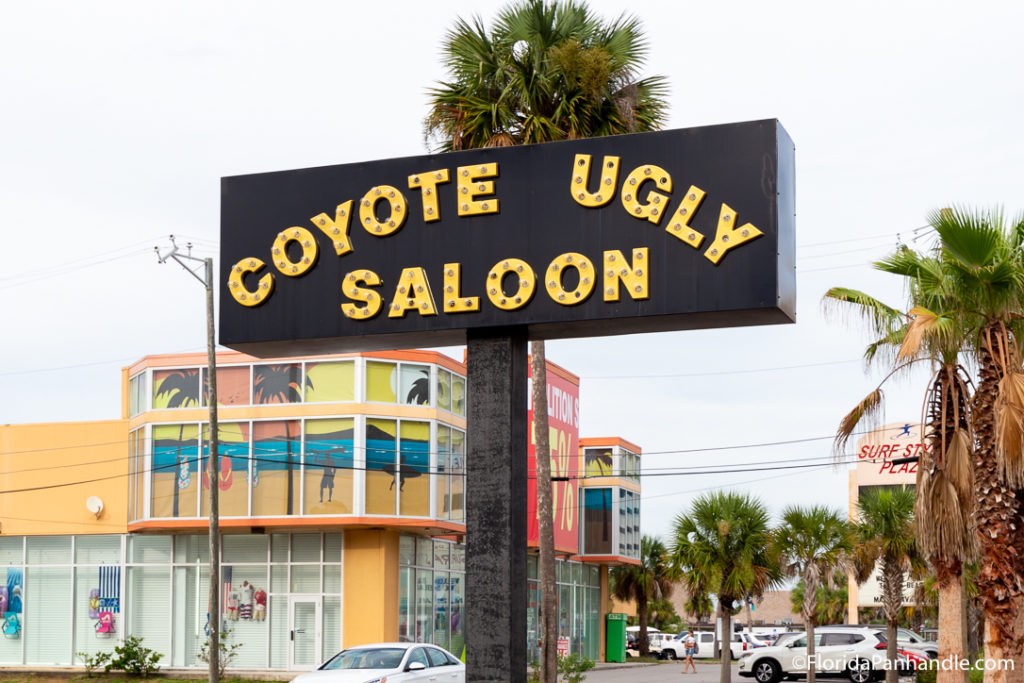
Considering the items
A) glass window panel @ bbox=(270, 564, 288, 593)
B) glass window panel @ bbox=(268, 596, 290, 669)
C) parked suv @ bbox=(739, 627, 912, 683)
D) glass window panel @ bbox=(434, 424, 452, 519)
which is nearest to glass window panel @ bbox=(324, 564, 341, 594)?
glass window panel @ bbox=(270, 564, 288, 593)

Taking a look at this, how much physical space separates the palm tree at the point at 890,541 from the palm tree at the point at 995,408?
1268 centimetres

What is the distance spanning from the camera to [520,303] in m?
11.1

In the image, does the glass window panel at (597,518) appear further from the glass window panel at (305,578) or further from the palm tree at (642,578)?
the glass window panel at (305,578)

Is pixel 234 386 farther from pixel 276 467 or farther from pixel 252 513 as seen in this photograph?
pixel 252 513

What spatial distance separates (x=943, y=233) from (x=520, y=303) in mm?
8213

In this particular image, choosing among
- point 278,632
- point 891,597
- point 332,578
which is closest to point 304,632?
point 278,632

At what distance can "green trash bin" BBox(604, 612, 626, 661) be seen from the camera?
52.6 meters

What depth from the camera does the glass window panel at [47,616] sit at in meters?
36.6

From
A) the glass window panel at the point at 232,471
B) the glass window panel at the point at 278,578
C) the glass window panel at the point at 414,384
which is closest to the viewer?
the glass window panel at the point at 232,471

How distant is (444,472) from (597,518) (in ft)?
51.0

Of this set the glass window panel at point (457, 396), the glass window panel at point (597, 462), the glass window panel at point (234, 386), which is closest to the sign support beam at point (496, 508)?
the glass window panel at point (234, 386)

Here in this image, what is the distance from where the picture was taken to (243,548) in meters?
36.0

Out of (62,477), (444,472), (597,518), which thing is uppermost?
(444,472)

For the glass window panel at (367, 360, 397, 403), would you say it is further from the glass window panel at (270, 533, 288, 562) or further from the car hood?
the car hood
